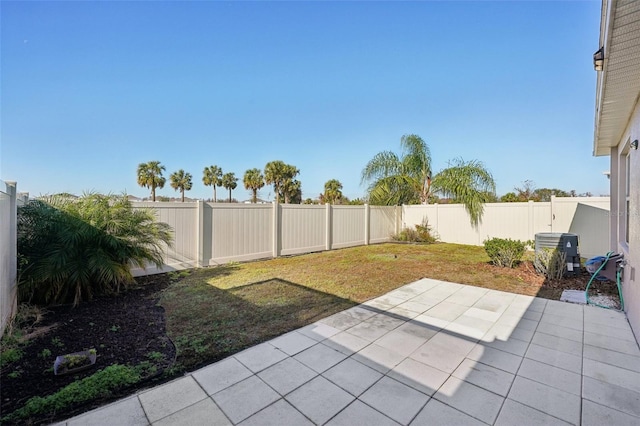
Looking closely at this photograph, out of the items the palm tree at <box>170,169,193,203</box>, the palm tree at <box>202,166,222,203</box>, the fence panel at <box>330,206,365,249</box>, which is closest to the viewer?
the fence panel at <box>330,206,365,249</box>

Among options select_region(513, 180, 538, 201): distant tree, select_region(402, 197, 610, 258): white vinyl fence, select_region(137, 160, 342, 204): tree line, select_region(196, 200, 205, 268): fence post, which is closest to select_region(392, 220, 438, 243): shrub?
select_region(402, 197, 610, 258): white vinyl fence

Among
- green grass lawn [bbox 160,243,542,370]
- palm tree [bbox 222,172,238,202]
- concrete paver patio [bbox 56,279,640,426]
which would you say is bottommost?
green grass lawn [bbox 160,243,542,370]

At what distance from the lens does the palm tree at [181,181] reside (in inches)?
1104

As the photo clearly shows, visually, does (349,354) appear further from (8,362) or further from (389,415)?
(8,362)

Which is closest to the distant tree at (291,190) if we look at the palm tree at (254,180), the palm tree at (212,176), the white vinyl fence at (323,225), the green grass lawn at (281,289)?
the palm tree at (254,180)

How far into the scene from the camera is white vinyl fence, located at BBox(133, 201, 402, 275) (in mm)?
5997

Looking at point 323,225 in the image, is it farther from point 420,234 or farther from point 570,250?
point 570,250

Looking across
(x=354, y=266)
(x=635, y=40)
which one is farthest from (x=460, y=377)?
(x=354, y=266)

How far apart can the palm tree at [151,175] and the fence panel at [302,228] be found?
2174 centimetres

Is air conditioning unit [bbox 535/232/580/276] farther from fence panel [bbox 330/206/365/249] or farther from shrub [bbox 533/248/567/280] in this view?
fence panel [bbox 330/206/365/249]

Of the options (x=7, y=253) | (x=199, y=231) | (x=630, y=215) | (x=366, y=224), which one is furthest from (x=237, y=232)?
(x=630, y=215)

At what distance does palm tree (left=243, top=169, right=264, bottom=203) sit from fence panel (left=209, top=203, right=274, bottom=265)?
21463 millimetres

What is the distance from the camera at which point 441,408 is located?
1.72 m

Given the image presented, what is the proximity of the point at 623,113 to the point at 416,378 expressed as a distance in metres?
4.46
